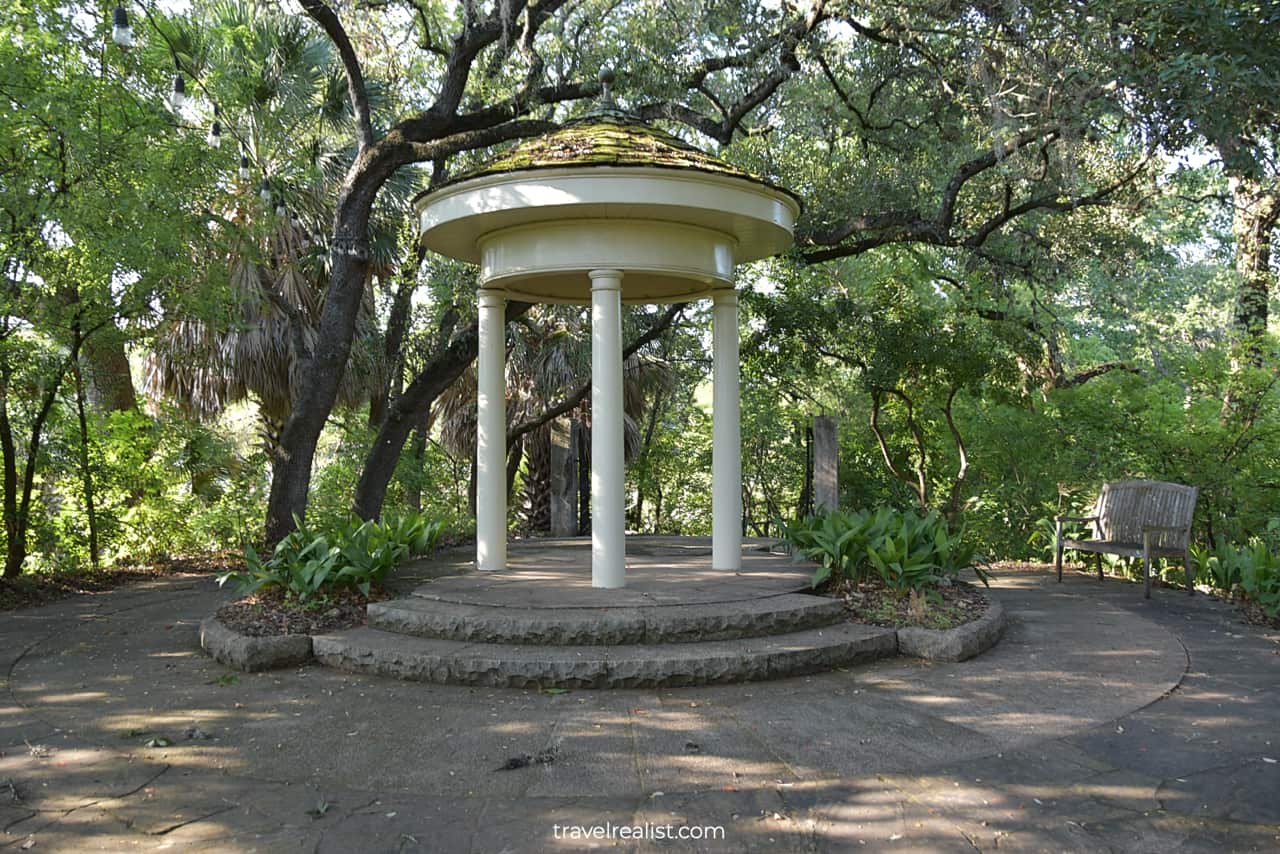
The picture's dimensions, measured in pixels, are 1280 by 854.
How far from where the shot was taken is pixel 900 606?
6.52 meters

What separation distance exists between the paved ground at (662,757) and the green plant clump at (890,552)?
993 millimetres

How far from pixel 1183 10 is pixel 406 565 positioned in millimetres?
8249

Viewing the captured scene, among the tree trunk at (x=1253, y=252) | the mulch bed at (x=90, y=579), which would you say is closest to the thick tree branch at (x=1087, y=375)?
the tree trunk at (x=1253, y=252)

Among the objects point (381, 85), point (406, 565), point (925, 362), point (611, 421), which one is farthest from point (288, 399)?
point (925, 362)

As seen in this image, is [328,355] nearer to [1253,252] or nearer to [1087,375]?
[1087,375]

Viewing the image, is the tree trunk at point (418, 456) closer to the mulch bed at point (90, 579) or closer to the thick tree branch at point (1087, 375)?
the mulch bed at point (90, 579)

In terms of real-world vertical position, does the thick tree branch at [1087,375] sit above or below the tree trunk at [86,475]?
above

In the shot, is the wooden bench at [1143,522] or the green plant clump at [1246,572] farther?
the wooden bench at [1143,522]

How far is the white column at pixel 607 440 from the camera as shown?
6.91 metres

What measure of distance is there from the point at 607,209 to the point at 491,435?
2461 mm

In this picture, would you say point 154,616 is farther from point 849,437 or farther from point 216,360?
point 849,437

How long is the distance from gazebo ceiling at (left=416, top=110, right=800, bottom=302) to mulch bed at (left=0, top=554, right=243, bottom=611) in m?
5.28

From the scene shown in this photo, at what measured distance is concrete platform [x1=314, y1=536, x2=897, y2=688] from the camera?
5238 millimetres

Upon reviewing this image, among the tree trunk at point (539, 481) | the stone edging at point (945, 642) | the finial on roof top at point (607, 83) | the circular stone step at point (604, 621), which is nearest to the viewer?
the circular stone step at point (604, 621)
